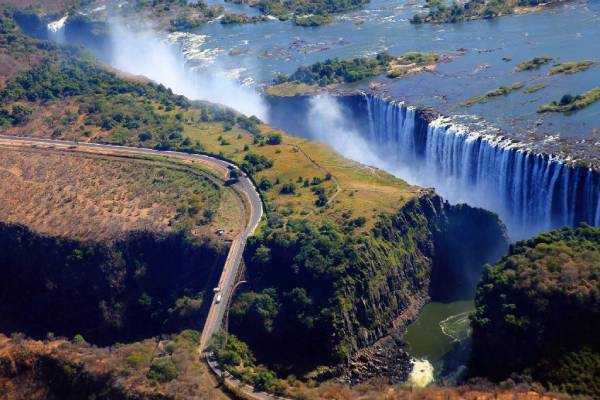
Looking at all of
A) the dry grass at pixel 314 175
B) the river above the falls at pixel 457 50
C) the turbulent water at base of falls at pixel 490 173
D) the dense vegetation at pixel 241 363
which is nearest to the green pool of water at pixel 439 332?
the dry grass at pixel 314 175

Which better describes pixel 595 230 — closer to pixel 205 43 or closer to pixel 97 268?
pixel 97 268

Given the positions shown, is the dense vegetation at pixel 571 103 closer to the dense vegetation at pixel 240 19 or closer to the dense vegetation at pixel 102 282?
the dense vegetation at pixel 102 282

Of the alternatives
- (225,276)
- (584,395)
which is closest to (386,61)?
(225,276)

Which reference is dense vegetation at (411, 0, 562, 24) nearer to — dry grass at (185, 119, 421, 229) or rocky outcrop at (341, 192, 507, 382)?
dry grass at (185, 119, 421, 229)

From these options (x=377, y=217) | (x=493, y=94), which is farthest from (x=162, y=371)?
(x=493, y=94)

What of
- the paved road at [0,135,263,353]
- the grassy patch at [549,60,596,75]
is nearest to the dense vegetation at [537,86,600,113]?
the grassy patch at [549,60,596,75]
